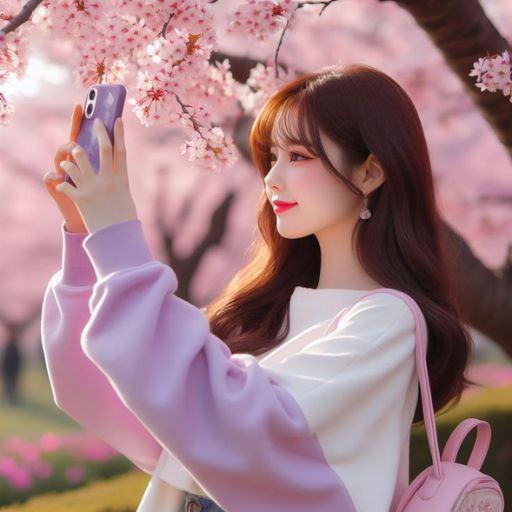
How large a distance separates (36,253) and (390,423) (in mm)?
11856

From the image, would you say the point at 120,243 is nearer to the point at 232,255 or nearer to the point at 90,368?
the point at 90,368

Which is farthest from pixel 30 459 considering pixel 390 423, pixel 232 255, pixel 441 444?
pixel 232 255

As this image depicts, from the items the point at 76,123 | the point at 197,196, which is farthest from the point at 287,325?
the point at 197,196

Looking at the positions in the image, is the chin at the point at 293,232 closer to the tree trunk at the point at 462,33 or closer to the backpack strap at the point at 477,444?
the backpack strap at the point at 477,444

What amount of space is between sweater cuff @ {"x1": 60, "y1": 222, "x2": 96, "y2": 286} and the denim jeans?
22.3 inches

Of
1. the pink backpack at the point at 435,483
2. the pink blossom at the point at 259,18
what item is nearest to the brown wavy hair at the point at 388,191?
the pink backpack at the point at 435,483

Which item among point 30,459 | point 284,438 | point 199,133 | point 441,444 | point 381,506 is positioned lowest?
point 30,459

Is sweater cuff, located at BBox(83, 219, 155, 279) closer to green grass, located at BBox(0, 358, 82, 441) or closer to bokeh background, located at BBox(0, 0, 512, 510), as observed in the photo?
bokeh background, located at BBox(0, 0, 512, 510)

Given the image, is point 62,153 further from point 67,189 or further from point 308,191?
point 308,191

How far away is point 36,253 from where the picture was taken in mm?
13484

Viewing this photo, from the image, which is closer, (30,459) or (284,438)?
(284,438)

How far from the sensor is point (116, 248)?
1943mm

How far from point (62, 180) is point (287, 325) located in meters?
0.73

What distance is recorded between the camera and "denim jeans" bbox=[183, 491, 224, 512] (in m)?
2.19
